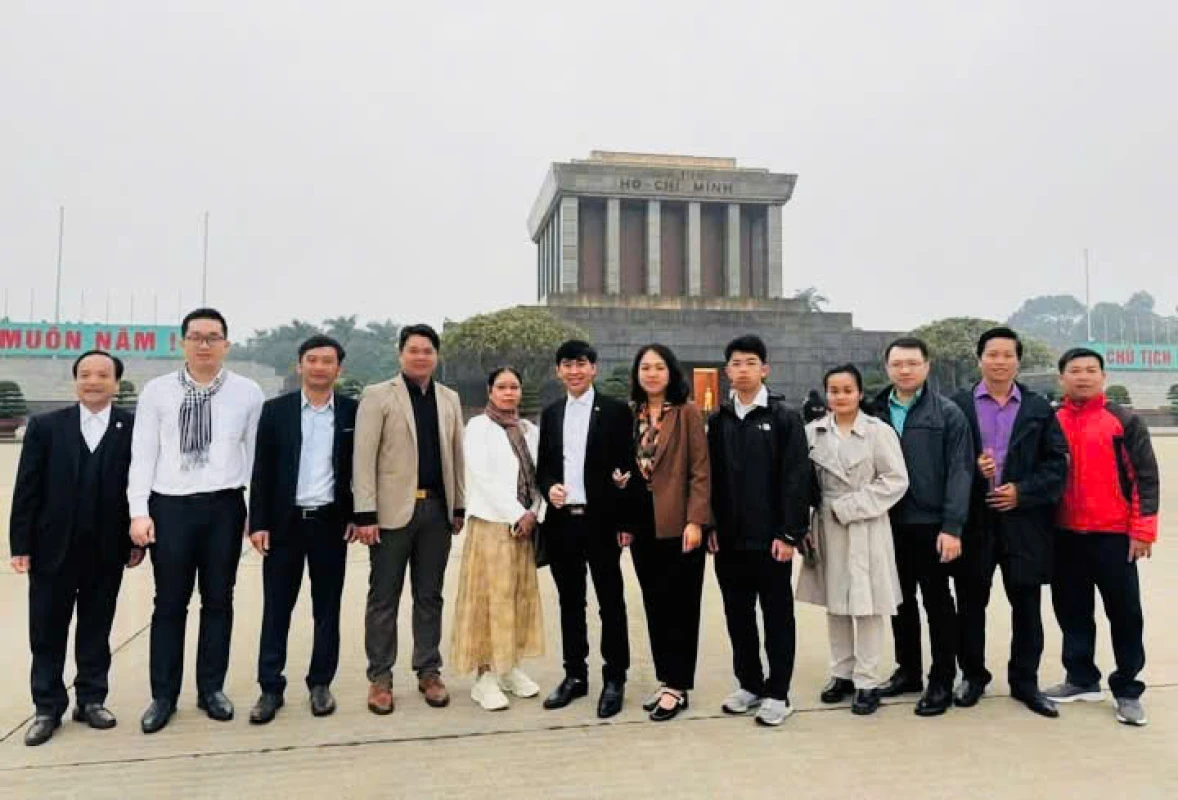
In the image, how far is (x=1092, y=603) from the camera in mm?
3475

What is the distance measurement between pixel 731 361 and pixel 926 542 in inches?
45.4

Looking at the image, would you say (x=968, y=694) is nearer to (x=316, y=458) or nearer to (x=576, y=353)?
(x=576, y=353)

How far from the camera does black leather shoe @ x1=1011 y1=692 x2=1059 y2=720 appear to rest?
3.21 metres

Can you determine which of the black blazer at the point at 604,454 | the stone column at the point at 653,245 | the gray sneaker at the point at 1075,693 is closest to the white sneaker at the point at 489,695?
the black blazer at the point at 604,454

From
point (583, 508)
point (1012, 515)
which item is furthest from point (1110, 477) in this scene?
point (583, 508)

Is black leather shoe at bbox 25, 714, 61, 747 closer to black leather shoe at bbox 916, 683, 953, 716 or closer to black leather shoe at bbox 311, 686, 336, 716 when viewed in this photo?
black leather shoe at bbox 311, 686, 336, 716

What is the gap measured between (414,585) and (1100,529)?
299 centimetres

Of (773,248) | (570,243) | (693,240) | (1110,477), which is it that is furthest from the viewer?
(773,248)

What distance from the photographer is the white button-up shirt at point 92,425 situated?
328cm

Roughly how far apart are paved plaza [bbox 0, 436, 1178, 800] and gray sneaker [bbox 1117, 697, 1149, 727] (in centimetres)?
4

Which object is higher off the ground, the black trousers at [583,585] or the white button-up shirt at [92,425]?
the white button-up shirt at [92,425]

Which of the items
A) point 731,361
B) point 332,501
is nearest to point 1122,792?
point 731,361

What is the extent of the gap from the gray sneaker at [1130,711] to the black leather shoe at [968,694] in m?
0.50

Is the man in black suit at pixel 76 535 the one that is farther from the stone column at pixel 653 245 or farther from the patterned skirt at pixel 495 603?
the stone column at pixel 653 245
